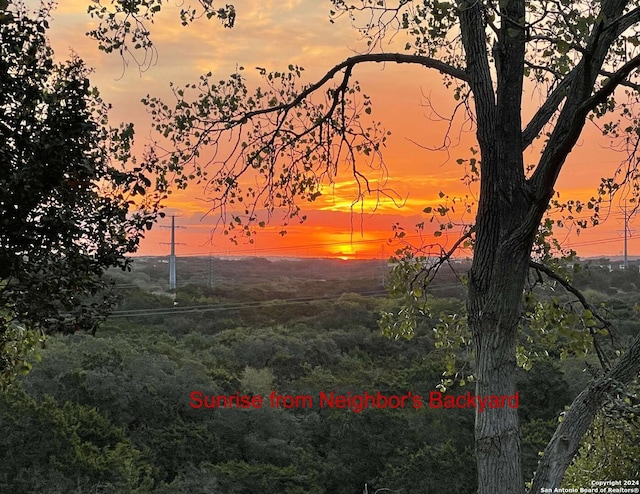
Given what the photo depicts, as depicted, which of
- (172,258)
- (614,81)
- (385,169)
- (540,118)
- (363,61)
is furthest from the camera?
(172,258)

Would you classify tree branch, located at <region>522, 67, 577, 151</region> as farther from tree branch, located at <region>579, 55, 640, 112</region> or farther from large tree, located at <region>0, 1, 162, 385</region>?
large tree, located at <region>0, 1, 162, 385</region>

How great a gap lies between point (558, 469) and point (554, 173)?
4.74ft

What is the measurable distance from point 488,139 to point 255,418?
12.5m

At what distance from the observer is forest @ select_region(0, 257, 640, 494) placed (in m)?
10.7

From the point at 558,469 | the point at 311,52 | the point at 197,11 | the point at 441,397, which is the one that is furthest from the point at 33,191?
the point at 441,397

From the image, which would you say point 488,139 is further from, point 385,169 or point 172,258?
point 172,258

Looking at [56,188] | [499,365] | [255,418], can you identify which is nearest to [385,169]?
[499,365]

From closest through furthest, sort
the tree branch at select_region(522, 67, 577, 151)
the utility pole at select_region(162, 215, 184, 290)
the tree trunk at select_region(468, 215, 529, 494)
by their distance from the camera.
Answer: the tree trunk at select_region(468, 215, 529, 494)
the tree branch at select_region(522, 67, 577, 151)
the utility pole at select_region(162, 215, 184, 290)

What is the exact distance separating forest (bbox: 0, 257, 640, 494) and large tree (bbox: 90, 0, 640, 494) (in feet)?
7.74

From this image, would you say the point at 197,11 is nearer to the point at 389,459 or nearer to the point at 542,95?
the point at 542,95

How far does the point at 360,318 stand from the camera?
25.0 m

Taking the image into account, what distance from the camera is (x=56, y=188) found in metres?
2.83
